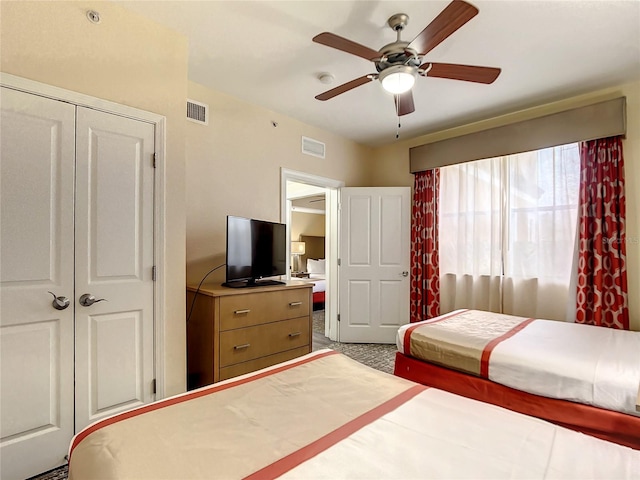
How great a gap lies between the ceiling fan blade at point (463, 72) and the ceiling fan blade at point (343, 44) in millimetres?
379

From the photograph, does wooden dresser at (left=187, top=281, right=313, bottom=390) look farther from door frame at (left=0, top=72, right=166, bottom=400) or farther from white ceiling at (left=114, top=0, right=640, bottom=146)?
white ceiling at (left=114, top=0, right=640, bottom=146)

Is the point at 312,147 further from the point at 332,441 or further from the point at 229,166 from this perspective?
the point at 332,441

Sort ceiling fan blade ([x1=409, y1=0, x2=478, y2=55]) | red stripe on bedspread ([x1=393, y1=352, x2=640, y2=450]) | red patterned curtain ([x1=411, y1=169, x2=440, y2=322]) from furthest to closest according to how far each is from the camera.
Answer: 1. red patterned curtain ([x1=411, y1=169, x2=440, y2=322])
2. red stripe on bedspread ([x1=393, y1=352, x2=640, y2=450])
3. ceiling fan blade ([x1=409, y1=0, x2=478, y2=55])

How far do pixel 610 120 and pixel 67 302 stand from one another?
4.40 metres

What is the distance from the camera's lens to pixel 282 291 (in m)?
2.84

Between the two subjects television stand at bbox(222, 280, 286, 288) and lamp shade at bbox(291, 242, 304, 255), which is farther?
lamp shade at bbox(291, 242, 304, 255)

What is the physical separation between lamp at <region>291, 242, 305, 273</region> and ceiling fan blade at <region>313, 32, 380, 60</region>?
5.89 m

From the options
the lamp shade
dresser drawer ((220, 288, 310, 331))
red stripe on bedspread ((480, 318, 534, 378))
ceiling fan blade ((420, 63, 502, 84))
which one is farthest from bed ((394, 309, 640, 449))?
the lamp shade

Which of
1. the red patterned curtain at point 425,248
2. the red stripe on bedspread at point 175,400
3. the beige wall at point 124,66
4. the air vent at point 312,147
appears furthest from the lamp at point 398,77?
the red patterned curtain at point 425,248

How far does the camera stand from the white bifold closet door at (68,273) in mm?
1684

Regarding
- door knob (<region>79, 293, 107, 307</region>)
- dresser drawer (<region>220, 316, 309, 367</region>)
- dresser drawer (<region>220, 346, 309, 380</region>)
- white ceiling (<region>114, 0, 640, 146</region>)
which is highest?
white ceiling (<region>114, 0, 640, 146</region>)

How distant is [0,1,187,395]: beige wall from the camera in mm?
1724

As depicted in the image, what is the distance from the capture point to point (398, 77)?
199 centimetres

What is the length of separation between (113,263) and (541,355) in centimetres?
271
